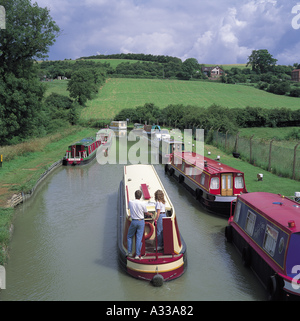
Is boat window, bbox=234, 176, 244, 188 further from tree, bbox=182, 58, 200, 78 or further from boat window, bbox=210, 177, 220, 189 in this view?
tree, bbox=182, 58, 200, 78

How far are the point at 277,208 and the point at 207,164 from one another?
746 cm

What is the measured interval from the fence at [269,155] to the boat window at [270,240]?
971 centimetres

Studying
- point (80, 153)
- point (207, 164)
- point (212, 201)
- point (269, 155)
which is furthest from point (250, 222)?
point (80, 153)

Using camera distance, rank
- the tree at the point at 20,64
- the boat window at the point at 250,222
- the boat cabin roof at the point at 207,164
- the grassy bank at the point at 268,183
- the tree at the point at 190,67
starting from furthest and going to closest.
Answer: the tree at the point at 190,67, the tree at the point at 20,64, the grassy bank at the point at 268,183, the boat cabin roof at the point at 207,164, the boat window at the point at 250,222

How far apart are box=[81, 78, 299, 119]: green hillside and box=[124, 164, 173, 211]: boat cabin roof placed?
52.3 m

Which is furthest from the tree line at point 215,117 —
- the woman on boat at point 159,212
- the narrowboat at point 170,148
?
the woman on boat at point 159,212

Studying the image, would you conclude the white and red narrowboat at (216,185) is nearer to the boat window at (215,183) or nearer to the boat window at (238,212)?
the boat window at (215,183)

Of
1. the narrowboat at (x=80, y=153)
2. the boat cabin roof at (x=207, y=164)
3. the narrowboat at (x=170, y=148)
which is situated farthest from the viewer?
the narrowboat at (x=80, y=153)

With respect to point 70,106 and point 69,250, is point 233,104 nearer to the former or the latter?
point 70,106

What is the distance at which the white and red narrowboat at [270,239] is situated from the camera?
290 inches

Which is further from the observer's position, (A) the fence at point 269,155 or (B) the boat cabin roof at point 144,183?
(A) the fence at point 269,155

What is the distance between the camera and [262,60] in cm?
12850
